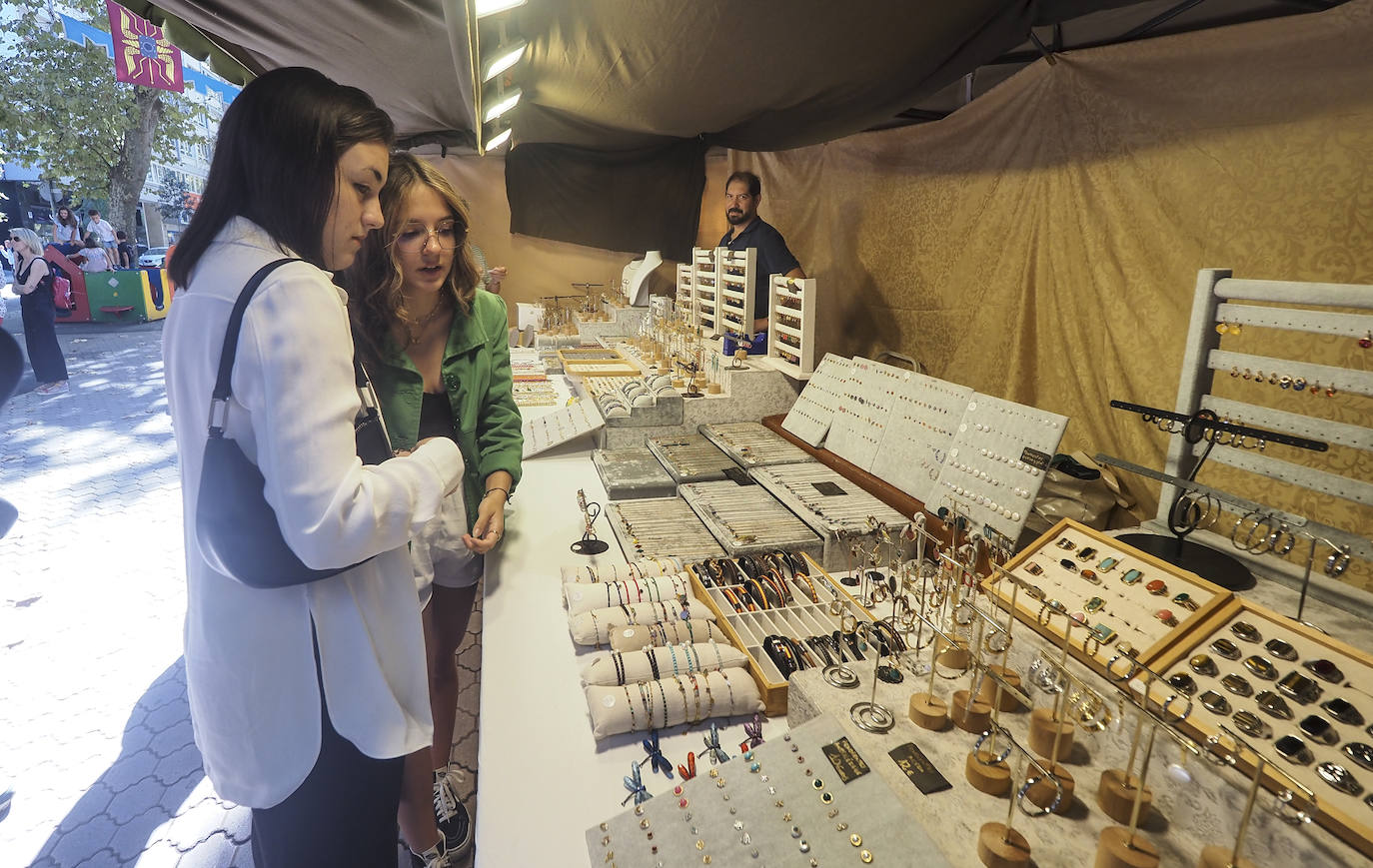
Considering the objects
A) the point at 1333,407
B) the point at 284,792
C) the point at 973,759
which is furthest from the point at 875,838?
the point at 1333,407

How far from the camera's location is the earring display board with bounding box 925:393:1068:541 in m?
1.84

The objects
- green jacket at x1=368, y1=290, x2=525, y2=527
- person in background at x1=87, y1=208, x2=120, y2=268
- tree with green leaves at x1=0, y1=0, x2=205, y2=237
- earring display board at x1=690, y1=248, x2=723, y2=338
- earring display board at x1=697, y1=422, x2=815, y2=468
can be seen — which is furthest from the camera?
person in background at x1=87, y1=208, x2=120, y2=268

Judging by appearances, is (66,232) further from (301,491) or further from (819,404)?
(301,491)

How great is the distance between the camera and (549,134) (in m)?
5.89

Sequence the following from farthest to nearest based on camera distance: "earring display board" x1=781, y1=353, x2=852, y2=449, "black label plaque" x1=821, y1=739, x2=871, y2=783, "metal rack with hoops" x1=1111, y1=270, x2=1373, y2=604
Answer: "earring display board" x1=781, y1=353, x2=852, y2=449, "metal rack with hoops" x1=1111, y1=270, x2=1373, y2=604, "black label plaque" x1=821, y1=739, x2=871, y2=783

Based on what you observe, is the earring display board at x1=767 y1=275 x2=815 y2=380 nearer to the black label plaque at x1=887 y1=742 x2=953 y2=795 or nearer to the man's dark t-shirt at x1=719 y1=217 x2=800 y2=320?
the man's dark t-shirt at x1=719 y1=217 x2=800 y2=320

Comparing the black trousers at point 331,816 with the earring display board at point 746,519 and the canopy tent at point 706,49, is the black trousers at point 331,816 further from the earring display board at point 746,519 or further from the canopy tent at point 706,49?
the canopy tent at point 706,49

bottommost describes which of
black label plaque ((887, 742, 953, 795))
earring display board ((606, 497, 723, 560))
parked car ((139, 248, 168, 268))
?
earring display board ((606, 497, 723, 560))

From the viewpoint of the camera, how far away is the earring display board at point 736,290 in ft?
12.3

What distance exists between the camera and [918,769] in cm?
110

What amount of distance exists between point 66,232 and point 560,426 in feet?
31.0

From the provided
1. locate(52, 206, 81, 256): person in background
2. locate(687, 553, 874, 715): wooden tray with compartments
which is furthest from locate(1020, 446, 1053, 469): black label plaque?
locate(52, 206, 81, 256): person in background

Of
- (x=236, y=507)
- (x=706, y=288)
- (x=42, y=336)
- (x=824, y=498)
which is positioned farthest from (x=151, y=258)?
(x=236, y=507)

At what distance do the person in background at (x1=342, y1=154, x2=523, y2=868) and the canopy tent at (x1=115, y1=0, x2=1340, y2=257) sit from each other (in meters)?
0.61
